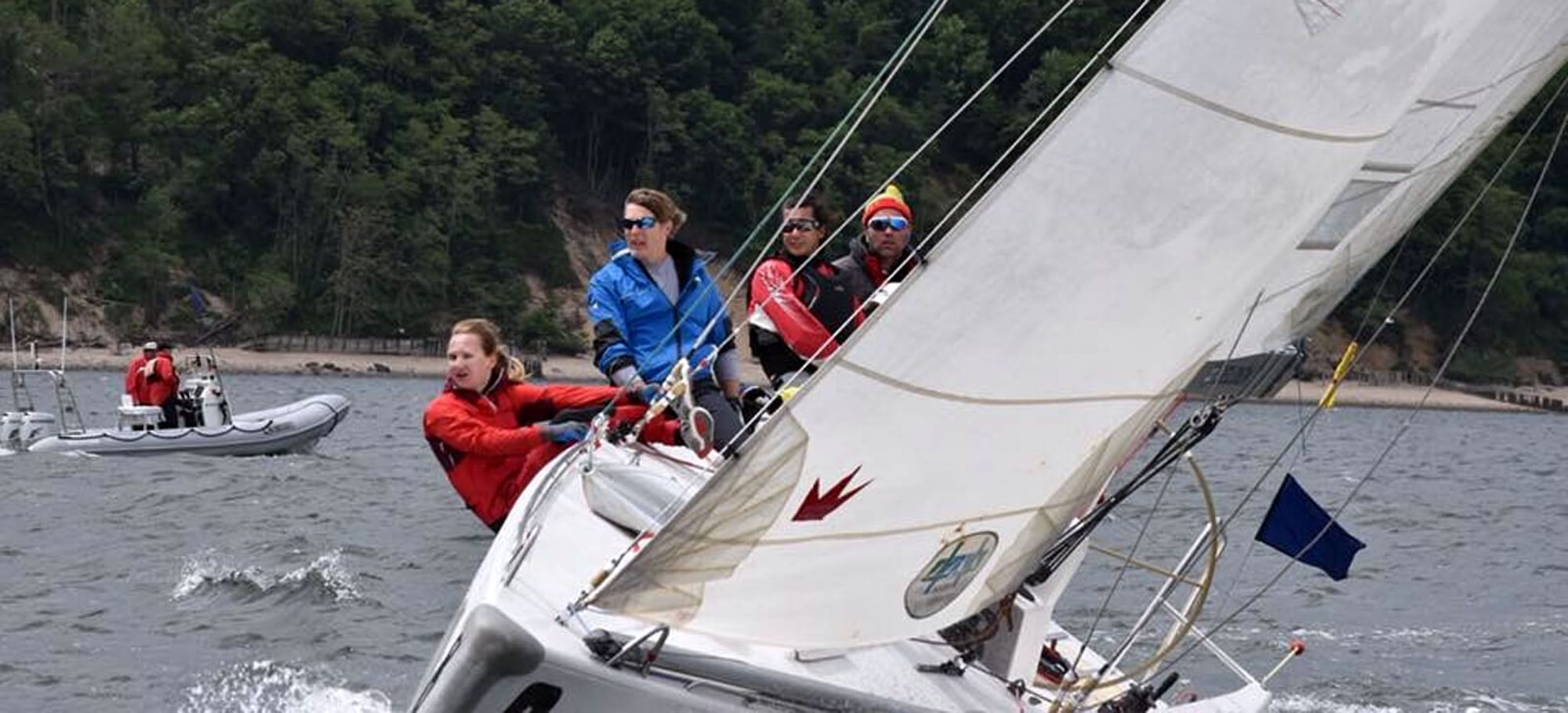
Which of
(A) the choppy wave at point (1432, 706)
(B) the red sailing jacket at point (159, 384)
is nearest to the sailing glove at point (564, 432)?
(A) the choppy wave at point (1432, 706)

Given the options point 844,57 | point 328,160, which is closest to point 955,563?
point 328,160

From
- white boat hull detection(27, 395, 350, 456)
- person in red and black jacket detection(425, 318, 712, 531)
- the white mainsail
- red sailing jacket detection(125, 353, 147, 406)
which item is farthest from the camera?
red sailing jacket detection(125, 353, 147, 406)

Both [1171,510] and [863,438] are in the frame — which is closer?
[863,438]

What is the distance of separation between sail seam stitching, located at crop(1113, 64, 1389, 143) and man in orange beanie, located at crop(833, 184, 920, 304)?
8.66ft

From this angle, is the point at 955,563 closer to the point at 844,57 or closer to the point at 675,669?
the point at 675,669

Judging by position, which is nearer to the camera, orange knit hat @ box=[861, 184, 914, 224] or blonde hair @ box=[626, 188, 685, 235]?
blonde hair @ box=[626, 188, 685, 235]

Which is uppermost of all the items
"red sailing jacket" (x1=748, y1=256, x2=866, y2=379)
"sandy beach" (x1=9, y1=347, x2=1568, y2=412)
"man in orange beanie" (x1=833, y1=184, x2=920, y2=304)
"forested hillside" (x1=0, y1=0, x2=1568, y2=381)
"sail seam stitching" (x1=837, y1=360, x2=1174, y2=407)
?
"forested hillside" (x1=0, y1=0, x2=1568, y2=381)

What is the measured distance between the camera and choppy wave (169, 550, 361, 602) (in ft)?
37.6

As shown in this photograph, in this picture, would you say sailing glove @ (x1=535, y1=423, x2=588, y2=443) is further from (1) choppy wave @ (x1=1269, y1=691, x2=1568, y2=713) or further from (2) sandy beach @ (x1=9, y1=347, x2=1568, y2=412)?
(2) sandy beach @ (x1=9, y1=347, x2=1568, y2=412)

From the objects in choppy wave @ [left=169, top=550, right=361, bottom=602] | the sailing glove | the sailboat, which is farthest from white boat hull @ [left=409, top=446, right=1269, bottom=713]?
choppy wave @ [left=169, top=550, right=361, bottom=602]

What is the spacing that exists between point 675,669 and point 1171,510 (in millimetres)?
16821

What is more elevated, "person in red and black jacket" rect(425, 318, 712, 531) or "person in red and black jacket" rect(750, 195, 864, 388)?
"person in red and black jacket" rect(750, 195, 864, 388)

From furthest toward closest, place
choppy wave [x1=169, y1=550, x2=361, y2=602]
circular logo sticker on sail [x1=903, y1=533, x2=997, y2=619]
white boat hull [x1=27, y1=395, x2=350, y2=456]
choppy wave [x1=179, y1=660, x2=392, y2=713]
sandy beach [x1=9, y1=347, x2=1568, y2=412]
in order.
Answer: sandy beach [x1=9, y1=347, x2=1568, y2=412], white boat hull [x1=27, y1=395, x2=350, y2=456], choppy wave [x1=169, y1=550, x2=361, y2=602], choppy wave [x1=179, y1=660, x2=392, y2=713], circular logo sticker on sail [x1=903, y1=533, x2=997, y2=619]

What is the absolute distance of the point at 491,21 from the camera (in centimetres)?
Answer: 7825
